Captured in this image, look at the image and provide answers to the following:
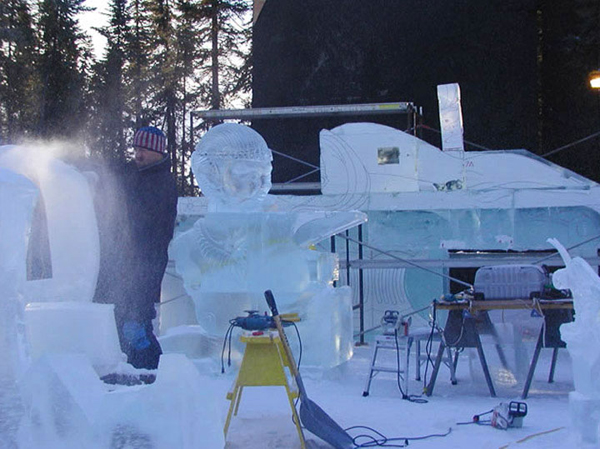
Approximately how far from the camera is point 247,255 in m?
5.68

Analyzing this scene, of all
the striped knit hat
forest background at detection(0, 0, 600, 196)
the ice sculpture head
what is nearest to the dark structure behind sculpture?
forest background at detection(0, 0, 600, 196)

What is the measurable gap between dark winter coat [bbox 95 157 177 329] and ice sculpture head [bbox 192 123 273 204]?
7.27 ft

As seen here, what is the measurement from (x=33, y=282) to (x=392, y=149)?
699 centimetres

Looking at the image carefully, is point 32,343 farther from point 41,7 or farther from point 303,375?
point 41,7

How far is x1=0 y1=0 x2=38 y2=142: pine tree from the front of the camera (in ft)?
61.2

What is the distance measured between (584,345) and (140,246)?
2240mm

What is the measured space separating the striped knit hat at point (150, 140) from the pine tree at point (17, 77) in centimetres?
1637

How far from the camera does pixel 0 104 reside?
18.9 meters

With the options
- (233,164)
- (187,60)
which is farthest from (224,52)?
(233,164)

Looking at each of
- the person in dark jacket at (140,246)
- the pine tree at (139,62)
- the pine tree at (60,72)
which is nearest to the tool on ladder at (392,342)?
the person in dark jacket at (140,246)

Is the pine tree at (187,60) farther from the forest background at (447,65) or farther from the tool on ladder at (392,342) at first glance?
the tool on ladder at (392,342)

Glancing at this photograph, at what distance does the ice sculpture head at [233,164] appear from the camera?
223 inches

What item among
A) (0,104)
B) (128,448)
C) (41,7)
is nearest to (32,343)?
(128,448)

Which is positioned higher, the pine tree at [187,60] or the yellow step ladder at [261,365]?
the pine tree at [187,60]
